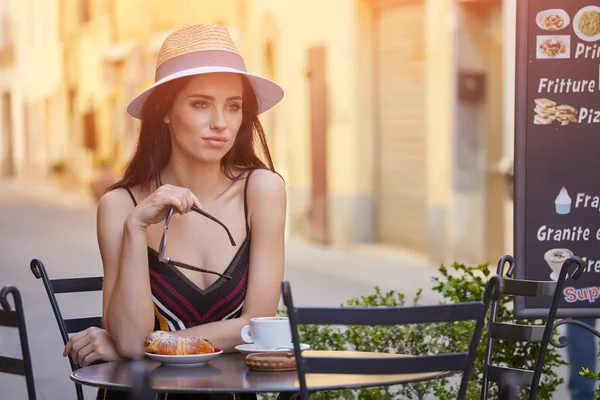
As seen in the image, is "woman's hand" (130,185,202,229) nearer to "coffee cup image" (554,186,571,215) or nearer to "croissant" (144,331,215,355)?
"croissant" (144,331,215,355)

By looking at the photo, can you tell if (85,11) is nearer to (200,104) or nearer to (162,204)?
(200,104)

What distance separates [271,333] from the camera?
3.31 metres

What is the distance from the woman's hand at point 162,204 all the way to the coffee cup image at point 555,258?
5.37 ft

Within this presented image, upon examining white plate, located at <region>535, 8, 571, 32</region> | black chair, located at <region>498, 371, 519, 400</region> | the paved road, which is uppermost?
white plate, located at <region>535, 8, 571, 32</region>

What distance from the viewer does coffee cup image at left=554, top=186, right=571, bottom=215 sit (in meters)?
4.72

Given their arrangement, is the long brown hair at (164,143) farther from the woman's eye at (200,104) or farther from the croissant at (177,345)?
the croissant at (177,345)

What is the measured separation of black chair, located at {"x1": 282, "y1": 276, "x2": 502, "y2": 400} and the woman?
78 cm

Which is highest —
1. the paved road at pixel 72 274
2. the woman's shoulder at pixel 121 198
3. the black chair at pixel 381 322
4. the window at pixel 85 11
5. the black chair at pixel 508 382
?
the window at pixel 85 11

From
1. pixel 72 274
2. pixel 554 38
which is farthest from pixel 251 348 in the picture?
pixel 72 274

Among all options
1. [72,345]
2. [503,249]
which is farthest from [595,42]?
Result: [503,249]

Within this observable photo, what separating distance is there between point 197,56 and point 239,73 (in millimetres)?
136

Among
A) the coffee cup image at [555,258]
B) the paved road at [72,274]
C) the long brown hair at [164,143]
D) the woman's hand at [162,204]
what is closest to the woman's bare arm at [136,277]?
the woman's hand at [162,204]

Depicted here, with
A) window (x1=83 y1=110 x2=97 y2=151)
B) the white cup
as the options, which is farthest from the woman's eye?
window (x1=83 y1=110 x2=97 y2=151)

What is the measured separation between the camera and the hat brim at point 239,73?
12.3 feet
